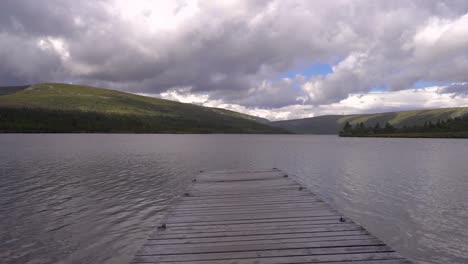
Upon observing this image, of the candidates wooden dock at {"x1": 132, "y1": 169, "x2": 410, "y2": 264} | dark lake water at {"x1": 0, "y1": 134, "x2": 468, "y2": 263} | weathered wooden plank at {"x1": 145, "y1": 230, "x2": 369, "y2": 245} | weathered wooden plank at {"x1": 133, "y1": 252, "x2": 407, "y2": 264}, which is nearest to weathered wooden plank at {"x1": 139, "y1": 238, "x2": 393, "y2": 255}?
wooden dock at {"x1": 132, "y1": 169, "x2": 410, "y2": 264}

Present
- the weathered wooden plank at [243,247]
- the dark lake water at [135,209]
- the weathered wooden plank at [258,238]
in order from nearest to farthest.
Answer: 1. the weathered wooden plank at [243,247]
2. the weathered wooden plank at [258,238]
3. the dark lake water at [135,209]

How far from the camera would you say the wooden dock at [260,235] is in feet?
28.5

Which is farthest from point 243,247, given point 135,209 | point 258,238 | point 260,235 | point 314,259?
point 135,209

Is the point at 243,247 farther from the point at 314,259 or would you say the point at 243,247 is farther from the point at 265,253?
the point at 314,259

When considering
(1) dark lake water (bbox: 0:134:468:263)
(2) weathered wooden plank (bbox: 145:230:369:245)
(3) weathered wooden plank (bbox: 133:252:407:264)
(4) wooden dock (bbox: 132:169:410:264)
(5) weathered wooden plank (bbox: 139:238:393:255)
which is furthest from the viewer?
(1) dark lake water (bbox: 0:134:468:263)

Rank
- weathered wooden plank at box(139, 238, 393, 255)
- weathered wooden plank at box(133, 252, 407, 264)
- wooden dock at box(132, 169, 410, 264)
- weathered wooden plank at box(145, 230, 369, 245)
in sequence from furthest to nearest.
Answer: weathered wooden plank at box(145, 230, 369, 245), weathered wooden plank at box(139, 238, 393, 255), wooden dock at box(132, 169, 410, 264), weathered wooden plank at box(133, 252, 407, 264)

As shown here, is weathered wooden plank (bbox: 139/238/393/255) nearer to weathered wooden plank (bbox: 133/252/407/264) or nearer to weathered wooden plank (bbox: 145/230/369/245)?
weathered wooden plank (bbox: 145/230/369/245)

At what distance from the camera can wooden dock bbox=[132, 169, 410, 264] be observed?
28.5ft

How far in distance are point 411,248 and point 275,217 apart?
627 cm

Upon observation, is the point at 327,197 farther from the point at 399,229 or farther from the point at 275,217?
the point at 275,217

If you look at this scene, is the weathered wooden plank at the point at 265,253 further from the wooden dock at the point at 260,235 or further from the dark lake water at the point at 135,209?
the dark lake water at the point at 135,209

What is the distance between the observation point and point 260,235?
10633 millimetres

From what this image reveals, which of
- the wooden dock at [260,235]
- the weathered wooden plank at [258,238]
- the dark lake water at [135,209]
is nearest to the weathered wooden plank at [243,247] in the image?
the wooden dock at [260,235]

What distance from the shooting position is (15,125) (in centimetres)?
18512
